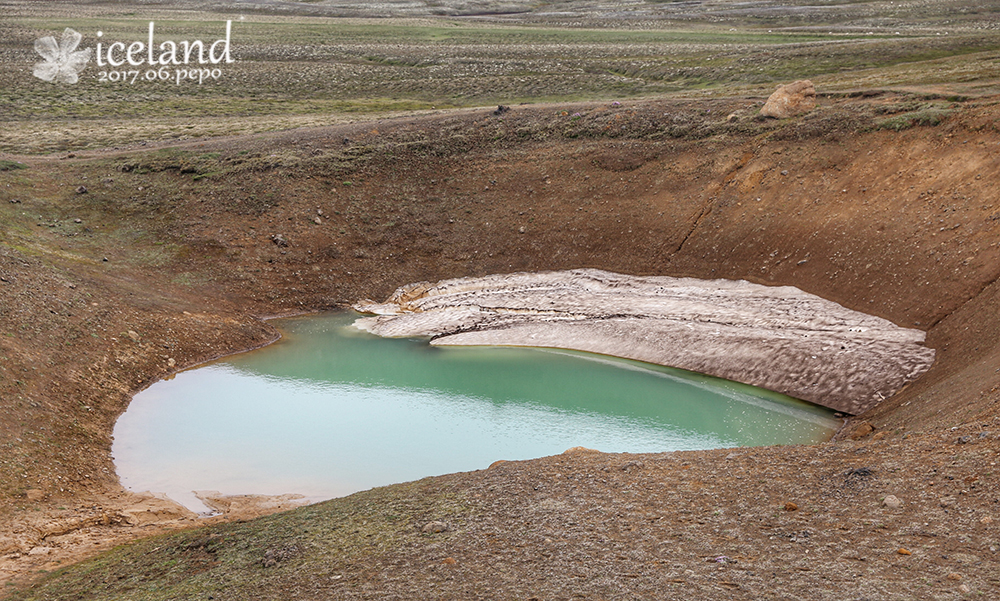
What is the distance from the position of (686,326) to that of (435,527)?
44.0 ft

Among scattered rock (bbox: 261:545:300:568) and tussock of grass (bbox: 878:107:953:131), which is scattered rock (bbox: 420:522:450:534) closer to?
scattered rock (bbox: 261:545:300:568)

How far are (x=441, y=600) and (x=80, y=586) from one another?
562 cm

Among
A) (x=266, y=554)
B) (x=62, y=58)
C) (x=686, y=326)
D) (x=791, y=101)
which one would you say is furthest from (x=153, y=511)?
(x=62, y=58)

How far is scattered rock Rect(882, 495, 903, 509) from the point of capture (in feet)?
33.3

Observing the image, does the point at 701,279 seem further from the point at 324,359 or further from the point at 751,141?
the point at 324,359

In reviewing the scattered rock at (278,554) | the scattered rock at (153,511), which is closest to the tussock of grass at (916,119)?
the scattered rock at (278,554)

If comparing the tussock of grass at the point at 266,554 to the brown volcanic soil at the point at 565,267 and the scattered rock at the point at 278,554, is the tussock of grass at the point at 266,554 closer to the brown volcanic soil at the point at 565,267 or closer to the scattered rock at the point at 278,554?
the scattered rock at the point at 278,554

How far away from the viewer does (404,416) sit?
1992 cm

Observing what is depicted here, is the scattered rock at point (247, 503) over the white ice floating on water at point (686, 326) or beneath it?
beneath

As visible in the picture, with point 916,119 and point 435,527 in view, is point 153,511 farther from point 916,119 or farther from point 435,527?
point 916,119

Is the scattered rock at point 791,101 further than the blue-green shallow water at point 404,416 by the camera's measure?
Yes

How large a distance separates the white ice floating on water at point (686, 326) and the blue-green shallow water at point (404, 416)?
0.53m

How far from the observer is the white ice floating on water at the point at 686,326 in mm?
18859

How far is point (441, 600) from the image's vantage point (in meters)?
9.10
